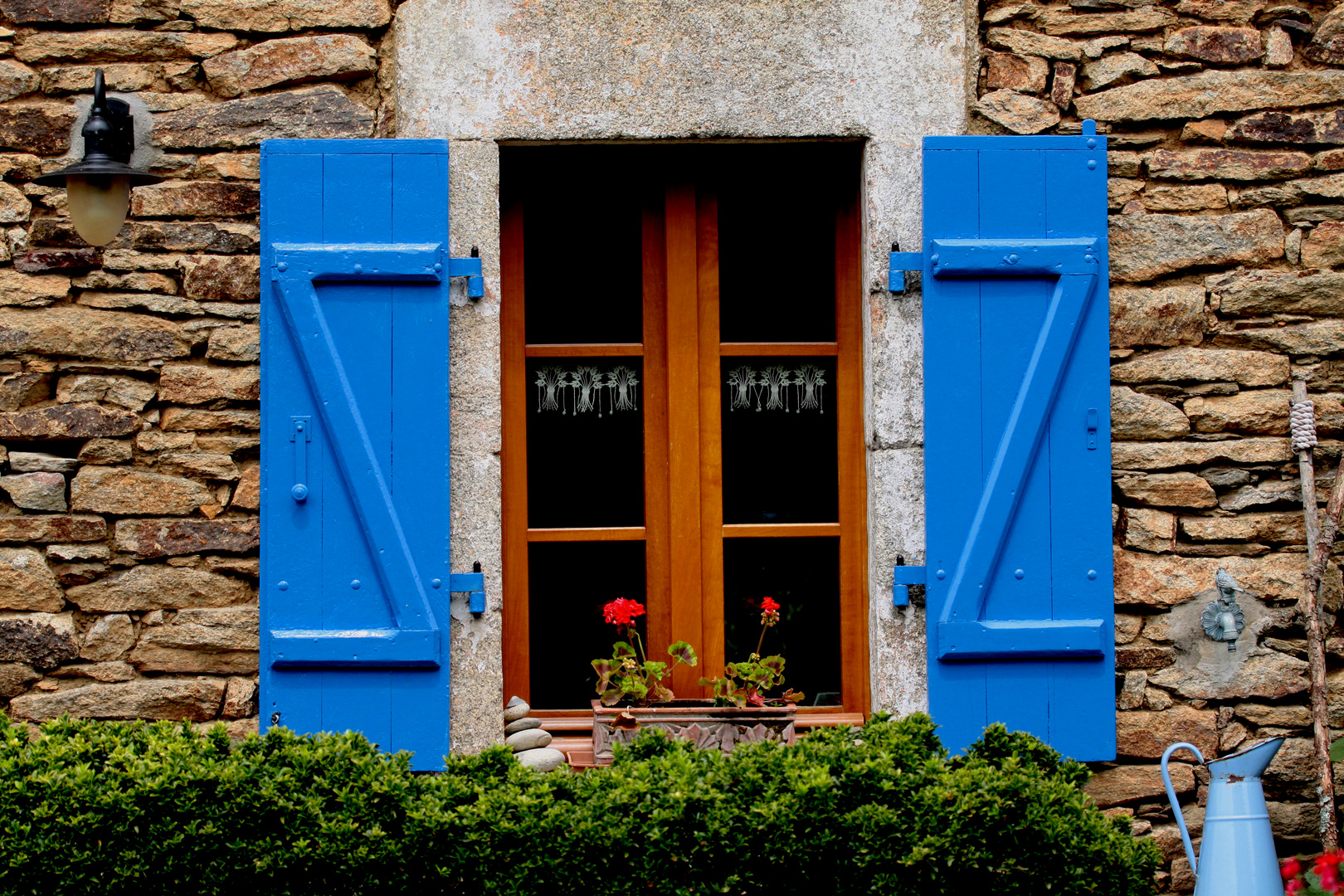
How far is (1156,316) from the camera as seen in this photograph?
11.2 feet

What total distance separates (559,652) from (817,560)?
33.1 inches

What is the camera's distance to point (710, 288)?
3588 mm

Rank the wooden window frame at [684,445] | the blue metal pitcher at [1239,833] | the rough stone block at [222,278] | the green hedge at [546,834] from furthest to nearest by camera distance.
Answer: the wooden window frame at [684,445] < the rough stone block at [222,278] < the blue metal pitcher at [1239,833] < the green hedge at [546,834]

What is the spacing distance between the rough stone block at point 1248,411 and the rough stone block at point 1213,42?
1011 mm

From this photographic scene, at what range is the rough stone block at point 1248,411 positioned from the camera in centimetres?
341

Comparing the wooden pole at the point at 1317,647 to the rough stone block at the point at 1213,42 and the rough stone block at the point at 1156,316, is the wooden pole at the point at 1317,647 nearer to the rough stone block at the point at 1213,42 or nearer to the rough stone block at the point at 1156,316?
the rough stone block at the point at 1156,316

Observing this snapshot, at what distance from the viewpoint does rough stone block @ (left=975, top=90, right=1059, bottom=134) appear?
344cm

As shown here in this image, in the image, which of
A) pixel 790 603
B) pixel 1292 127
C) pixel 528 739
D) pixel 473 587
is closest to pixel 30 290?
pixel 473 587

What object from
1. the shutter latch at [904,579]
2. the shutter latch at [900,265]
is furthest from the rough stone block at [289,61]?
the shutter latch at [904,579]

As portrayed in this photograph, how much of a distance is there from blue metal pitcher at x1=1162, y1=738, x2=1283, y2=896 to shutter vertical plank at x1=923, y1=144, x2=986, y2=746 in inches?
24.1

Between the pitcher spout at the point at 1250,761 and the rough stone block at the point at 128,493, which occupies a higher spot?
the rough stone block at the point at 128,493

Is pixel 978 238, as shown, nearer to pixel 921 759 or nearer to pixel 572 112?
pixel 572 112

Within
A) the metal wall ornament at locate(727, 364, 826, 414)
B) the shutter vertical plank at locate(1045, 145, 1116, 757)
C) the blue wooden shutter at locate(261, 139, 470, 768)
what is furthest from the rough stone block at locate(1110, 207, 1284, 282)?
the blue wooden shutter at locate(261, 139, 470, 768)

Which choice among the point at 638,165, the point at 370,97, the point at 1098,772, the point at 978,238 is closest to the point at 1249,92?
the point at 978,238
